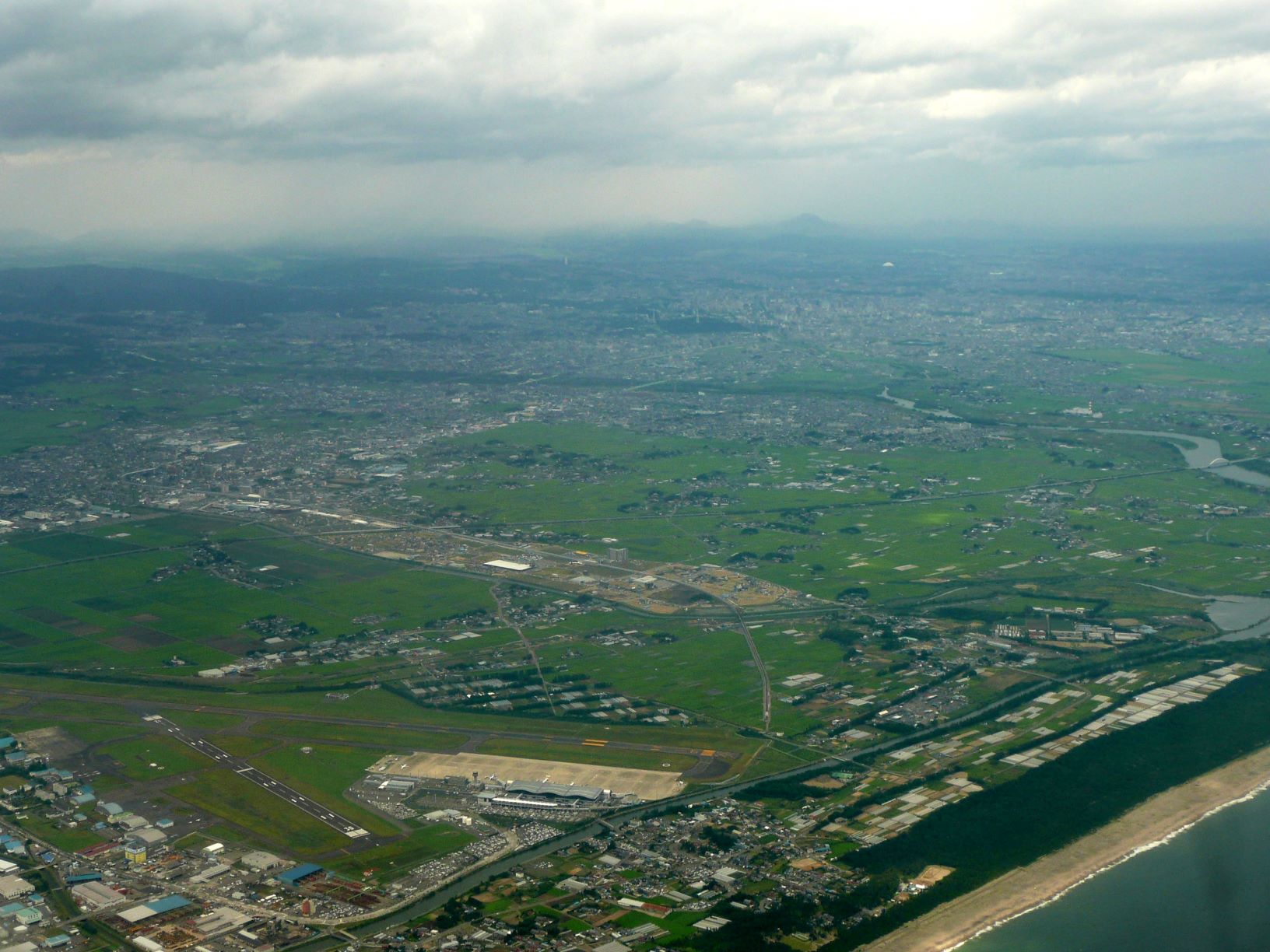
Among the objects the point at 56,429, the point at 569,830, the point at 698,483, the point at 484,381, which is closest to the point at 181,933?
the point at 569,830

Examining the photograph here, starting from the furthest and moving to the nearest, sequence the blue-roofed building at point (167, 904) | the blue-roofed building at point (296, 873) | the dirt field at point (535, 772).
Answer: the dirt field at point (535, 772), the blue-roofed building at point (296, 873), the blue-roofed building at point (167, 904)

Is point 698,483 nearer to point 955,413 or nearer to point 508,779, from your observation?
point 955,413

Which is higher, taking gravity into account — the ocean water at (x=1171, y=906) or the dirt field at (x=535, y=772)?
the dirt field at (x=535, y=772)

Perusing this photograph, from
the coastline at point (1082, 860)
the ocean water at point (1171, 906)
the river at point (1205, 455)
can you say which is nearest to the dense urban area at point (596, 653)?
the river at point (1205, 455)

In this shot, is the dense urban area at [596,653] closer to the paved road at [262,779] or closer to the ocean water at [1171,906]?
the paved road at [262,779]

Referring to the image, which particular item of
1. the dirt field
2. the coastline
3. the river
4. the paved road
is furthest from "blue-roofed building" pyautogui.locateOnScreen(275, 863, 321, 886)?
the river
